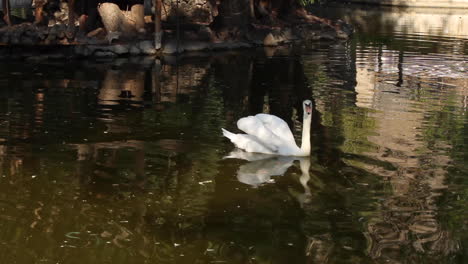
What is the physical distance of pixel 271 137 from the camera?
13.4 meters

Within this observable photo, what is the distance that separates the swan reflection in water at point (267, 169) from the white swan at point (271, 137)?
101mm

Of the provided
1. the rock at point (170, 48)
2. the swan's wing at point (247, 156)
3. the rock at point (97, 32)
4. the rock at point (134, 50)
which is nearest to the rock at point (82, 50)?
the rock at point (134, 50)

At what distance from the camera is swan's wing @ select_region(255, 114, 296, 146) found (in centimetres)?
1340

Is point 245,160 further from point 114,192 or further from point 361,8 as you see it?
point 361,8

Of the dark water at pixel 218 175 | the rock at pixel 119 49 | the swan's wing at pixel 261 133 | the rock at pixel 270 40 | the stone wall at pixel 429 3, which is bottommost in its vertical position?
the dark water at pixel 218 175

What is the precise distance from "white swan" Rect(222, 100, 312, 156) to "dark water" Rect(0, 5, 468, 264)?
26 centimetres

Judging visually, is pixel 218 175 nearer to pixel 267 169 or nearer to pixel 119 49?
pixel 267 169

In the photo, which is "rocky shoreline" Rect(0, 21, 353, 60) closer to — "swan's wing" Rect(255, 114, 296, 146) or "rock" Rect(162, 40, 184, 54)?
"rock" Rect(162, 40, 184, 54)

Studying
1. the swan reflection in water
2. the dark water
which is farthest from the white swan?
the dark water

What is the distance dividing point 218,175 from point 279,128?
1775 mm

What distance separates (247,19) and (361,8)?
111 ft

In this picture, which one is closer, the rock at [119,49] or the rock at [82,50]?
the rock at [82,50]

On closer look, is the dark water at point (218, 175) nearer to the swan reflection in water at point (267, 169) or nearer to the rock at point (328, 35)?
the swan reflection in water at point (267, 169)

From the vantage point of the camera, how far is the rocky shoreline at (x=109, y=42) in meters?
25.9
